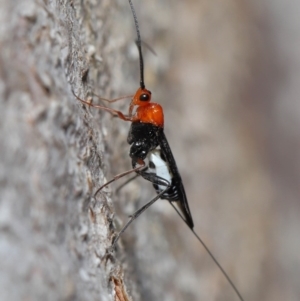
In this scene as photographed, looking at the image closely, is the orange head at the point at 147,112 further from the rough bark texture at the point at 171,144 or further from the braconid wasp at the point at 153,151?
the rough bark texture at the point at 171,144

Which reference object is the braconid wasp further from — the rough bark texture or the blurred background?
the blurred background

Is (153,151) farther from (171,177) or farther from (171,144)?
(171,144)

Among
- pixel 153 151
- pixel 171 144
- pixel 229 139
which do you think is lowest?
pixel 153 151

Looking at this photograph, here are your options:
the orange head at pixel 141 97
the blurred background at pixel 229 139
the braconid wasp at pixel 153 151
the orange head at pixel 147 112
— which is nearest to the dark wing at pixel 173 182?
the braconid wasp at pixel 153 151

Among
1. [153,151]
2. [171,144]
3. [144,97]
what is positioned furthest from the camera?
[171,144]

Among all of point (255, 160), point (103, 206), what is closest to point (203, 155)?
point (255, 160)

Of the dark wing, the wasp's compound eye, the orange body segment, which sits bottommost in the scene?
the dark wing

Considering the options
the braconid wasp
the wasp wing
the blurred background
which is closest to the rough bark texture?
the blurred background

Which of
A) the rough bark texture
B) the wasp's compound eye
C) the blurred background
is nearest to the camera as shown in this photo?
the rough bark texture

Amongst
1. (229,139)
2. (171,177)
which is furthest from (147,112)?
(229,139)
